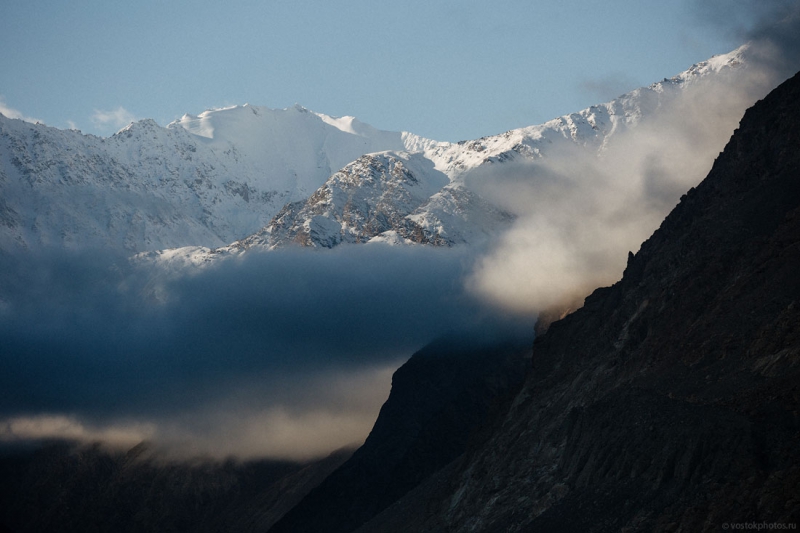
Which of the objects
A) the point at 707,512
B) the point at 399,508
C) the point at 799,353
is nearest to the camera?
the point at 707,512

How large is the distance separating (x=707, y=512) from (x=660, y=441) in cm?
1597

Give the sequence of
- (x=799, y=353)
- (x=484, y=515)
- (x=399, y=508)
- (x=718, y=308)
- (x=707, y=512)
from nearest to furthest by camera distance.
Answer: (x=707, y=512) → (x=799, y=353) → (x=718, y=308) → (x=484, y=515) → (x=399, y=508)

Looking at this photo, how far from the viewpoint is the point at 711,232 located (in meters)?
133

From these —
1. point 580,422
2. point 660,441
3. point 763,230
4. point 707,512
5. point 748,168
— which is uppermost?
point 748,168

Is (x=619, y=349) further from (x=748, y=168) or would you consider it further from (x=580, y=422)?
(x=748, y=168)

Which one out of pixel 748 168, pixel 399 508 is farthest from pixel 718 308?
pixel 399 508

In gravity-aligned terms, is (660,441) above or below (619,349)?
below

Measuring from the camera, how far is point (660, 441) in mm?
97375

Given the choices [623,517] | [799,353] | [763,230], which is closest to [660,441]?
[623,517]

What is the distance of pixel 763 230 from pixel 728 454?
43092 mm

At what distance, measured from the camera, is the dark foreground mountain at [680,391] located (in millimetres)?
85500

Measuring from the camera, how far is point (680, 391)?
4144 inches

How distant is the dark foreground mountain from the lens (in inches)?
3366

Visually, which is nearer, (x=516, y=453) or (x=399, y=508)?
(x=516, y=453)
